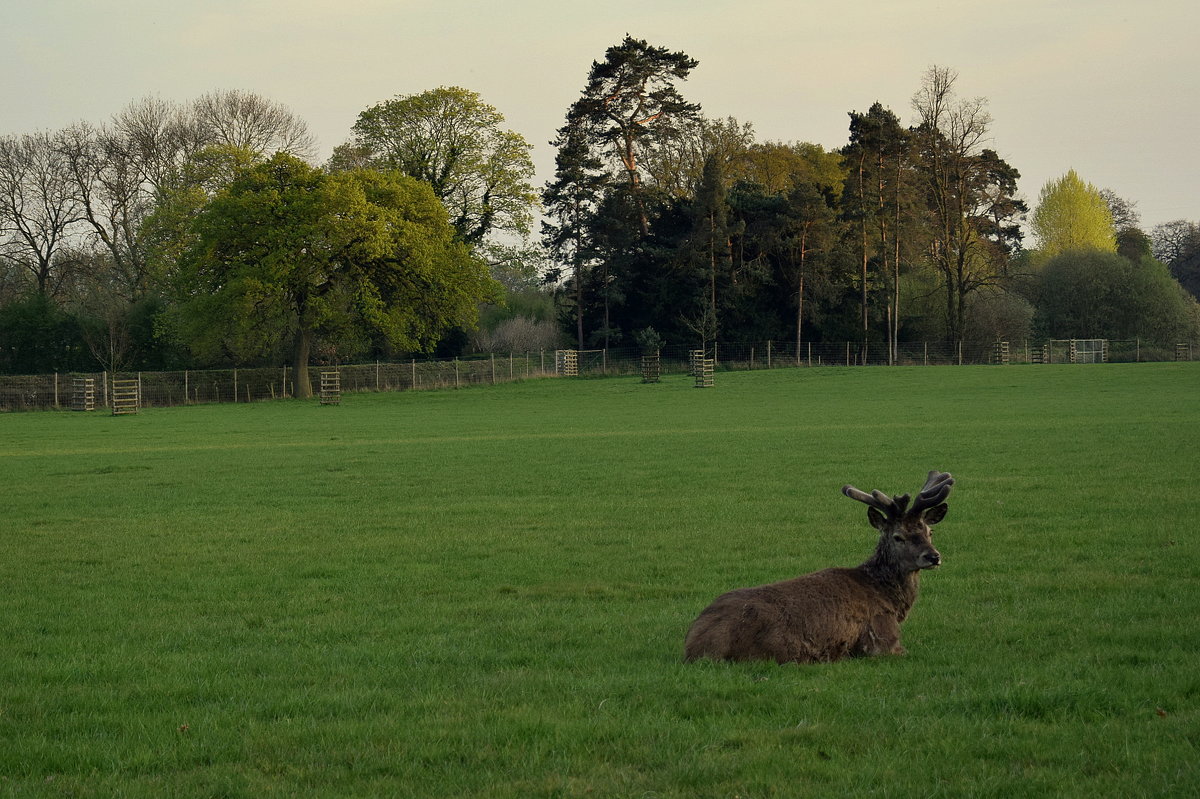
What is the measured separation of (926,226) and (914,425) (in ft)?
175

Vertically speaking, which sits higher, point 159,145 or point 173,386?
point 159,145

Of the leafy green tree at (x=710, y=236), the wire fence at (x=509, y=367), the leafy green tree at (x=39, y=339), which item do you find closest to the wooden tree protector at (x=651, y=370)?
the leafy green tree at (x=710, y=236)

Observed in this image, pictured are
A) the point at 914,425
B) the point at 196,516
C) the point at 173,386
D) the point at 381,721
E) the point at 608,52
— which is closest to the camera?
the point at 381,721

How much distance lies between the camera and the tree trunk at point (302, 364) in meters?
69.6

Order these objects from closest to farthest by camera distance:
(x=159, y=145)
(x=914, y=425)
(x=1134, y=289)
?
1. (x=914, y=425)
2. (x=159, y=145)
3. (x=1134, y=289)

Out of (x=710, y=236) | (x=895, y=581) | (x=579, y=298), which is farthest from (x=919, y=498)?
(x=579, y=298)

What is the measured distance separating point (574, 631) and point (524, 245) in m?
75.5

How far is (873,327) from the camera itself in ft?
291

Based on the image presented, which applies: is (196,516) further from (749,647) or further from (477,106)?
(477,106)

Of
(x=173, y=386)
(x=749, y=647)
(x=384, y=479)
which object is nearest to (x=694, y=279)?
(x=173, y=386)

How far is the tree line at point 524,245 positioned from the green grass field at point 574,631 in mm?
40603

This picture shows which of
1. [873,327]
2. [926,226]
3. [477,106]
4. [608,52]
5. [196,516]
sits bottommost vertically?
[196,516]

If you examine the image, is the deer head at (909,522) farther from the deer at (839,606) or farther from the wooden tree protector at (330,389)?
the wooden tree protector at (330,389)

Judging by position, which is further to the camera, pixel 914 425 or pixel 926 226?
pixel 926 226
